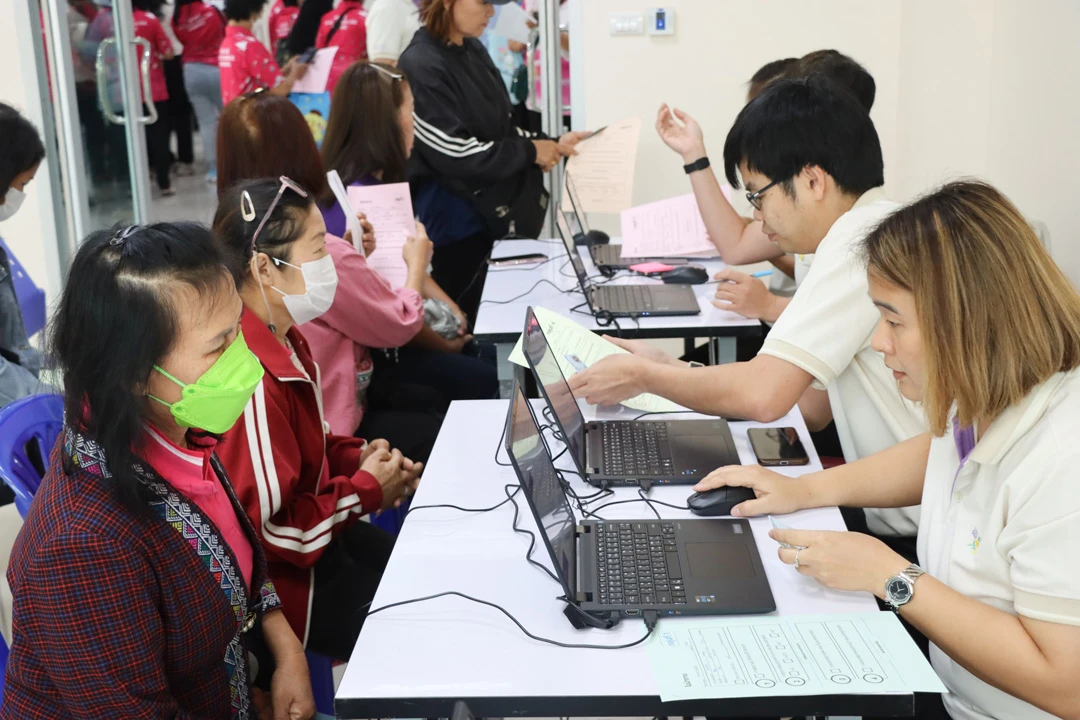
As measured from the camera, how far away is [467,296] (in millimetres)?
3803

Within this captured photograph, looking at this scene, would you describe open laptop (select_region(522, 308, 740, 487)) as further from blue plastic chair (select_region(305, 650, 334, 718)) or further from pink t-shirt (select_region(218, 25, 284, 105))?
pink t-shirt (select_region(218, 25, 284, 105))

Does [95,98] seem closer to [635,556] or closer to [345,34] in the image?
[345,34]

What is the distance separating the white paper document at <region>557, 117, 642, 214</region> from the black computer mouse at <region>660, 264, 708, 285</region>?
573 millimetres

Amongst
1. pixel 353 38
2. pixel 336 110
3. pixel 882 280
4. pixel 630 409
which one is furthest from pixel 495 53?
pixel 882 280

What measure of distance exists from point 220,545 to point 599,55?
10.6ft

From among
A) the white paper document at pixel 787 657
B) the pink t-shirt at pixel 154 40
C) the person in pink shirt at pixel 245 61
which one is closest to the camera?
the white paper document at pixel 787 657

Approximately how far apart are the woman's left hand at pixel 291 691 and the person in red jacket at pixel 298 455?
150 millimetres

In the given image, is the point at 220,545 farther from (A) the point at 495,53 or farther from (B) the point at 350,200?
(A) the point at 495,53

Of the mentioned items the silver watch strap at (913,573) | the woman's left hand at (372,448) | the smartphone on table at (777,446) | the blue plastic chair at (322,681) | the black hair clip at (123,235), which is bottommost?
the blue plastic chair at (322,681)

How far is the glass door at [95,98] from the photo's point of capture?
398cm

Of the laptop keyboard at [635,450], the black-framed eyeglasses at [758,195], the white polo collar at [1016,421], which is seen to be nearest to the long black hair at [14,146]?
the laptop keyboard at [635,450]

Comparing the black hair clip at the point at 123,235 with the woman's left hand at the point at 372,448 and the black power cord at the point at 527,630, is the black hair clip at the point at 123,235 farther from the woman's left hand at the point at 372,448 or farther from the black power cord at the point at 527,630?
the woman's left hand at the point at 372,448

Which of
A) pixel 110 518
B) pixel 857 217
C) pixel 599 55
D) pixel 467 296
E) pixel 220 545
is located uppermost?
pixel 599 55

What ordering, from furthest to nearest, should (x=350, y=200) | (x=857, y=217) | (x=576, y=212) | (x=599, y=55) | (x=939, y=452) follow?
(x=599, y=55) → (x=576, y=212) → (x=350, y=200) → (x=857, y=217) → (x=939, y=452)
